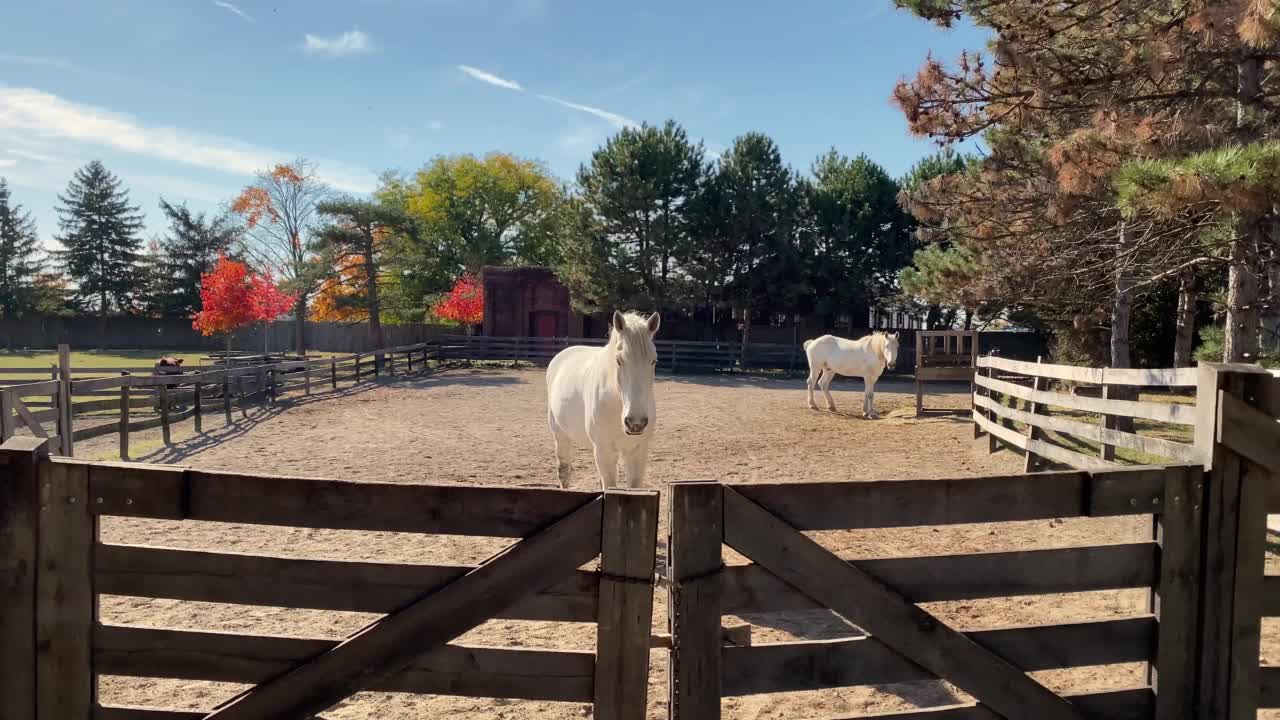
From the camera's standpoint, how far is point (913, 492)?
7.48ft

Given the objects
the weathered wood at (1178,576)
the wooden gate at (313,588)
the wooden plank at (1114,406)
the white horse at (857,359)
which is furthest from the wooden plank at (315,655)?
the white horse at (857,359)

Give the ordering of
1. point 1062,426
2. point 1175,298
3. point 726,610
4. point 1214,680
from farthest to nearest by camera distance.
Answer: point 1175,298, point 1062,426, point 1214,680, point 726,610

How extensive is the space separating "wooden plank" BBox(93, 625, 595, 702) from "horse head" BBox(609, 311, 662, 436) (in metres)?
2.28

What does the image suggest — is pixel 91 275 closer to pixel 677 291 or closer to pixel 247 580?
pixel 677 291

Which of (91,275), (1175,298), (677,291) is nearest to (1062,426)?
(1175,298)

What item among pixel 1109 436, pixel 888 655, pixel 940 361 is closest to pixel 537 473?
pixel 1109 436

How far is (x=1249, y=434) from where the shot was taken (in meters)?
2.37

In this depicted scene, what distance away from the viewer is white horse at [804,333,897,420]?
14901mm

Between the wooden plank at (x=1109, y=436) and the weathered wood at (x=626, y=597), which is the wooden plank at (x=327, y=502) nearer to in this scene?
the weathered wood at (x=626, y=597)

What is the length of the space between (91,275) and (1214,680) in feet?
199

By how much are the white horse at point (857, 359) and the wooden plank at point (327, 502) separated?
1329 cm

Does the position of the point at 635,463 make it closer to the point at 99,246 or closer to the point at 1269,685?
the point at 1269,685

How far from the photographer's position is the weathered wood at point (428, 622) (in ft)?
6.87

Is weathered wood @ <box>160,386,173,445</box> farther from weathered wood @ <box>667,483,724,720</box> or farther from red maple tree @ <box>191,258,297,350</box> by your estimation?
red maple tree @ <box>191,258,297,350</box>
